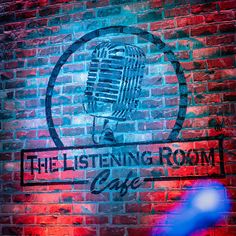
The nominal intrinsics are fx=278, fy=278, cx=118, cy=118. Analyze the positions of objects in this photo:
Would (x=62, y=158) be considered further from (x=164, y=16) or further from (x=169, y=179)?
(x=164, y=16)

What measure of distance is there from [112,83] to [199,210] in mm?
1017

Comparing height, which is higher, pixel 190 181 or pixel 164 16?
pixel 164 16

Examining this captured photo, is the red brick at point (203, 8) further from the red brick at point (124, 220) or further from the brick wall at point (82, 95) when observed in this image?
the red brick at point (124, 220)

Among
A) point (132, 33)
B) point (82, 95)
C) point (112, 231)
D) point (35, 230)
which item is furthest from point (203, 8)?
point (35, 230)

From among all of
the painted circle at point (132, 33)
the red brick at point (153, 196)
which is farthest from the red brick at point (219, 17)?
the red brick at point (153, 196)

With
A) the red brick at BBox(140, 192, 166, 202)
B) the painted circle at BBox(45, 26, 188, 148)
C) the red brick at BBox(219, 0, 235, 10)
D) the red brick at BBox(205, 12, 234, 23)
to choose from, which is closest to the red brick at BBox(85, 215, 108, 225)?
the red brick at BBox(140, 192, 166, 202)

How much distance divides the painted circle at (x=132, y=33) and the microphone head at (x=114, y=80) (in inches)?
4.1

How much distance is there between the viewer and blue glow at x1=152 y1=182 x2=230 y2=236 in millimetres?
1725

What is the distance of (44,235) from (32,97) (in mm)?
1005

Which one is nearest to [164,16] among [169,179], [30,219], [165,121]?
[165,121]

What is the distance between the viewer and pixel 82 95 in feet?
6.59

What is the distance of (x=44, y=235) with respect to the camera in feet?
6.42

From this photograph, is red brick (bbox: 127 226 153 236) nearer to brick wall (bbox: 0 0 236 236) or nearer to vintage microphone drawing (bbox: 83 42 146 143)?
brick wall (bbox: 0 0 236 236)

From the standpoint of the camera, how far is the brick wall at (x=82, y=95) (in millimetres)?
1812
